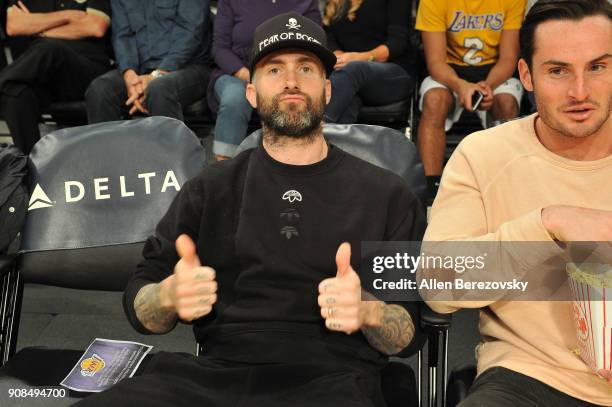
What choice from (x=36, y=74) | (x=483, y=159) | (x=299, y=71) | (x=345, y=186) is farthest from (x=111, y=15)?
(x=483, y=159)

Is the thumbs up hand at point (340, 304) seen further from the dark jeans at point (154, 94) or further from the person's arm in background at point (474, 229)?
the dark jeans at point (154, 94)

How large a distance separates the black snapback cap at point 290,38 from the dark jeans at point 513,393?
1045 millimetres

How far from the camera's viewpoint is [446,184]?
193 centimetres

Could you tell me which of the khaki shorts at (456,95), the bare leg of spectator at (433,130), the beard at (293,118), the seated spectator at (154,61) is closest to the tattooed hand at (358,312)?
the beard at (293,118)

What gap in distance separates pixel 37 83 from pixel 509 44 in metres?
2.57

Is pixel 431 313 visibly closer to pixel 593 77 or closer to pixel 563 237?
pixel 563 237

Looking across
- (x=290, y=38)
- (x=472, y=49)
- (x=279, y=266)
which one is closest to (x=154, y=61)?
(x=472, y=49)

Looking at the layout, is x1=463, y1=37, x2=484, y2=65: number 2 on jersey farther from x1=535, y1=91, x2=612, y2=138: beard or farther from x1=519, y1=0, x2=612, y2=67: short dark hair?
x1=535, y1=91, x2=612, y2=138: beard

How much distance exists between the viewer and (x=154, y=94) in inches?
155

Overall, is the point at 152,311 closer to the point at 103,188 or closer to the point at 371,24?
the point at 103,188

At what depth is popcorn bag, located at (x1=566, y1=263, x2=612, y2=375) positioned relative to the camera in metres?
1.47

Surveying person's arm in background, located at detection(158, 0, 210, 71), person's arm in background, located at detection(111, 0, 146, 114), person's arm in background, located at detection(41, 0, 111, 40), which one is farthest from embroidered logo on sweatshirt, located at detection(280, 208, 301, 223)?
person's arm in background, located at detection(41, 0, 111, 40)

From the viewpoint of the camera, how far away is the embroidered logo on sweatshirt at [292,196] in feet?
6.77

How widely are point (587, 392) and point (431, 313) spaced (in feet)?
1.32
